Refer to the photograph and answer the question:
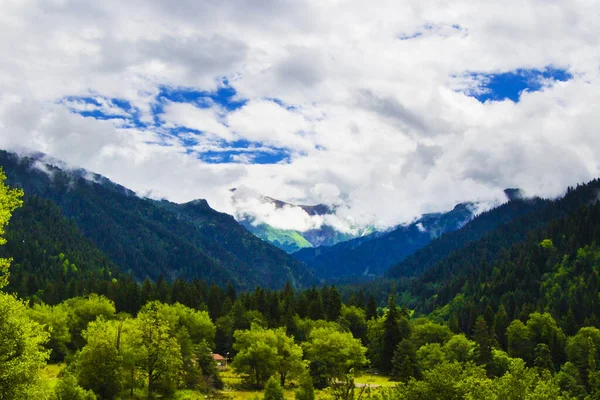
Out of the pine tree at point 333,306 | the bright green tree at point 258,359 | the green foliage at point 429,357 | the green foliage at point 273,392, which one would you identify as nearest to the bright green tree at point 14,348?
the green foliage at point 273,392

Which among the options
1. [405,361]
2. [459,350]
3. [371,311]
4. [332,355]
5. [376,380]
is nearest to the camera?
[332,355]

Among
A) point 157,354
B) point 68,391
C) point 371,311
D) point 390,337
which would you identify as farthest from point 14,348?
point 371,311

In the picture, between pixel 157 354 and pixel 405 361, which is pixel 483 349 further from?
pixel 157 354

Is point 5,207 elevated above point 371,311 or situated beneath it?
elevated above

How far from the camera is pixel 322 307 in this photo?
6196 inches

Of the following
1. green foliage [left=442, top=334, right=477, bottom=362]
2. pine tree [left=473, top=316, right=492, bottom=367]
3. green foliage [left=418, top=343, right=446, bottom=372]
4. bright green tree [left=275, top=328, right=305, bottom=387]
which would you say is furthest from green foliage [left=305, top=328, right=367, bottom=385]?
pine tree [left=473, top=316, right=492, bottom=367]

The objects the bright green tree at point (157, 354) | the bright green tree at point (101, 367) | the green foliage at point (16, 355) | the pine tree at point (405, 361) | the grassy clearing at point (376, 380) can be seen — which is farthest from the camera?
the pine tree at point (405, 361)

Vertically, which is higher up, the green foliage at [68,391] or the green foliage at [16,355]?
the green foliage at [16,355]

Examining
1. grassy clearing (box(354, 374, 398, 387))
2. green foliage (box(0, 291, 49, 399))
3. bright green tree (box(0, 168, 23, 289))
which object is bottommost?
grassy clearing (box(354, 374, 398, 387))

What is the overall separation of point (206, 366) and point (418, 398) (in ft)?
195

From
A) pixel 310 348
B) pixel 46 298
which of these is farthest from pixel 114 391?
pixel 46 298

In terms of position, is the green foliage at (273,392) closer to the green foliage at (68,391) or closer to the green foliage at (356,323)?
the green foliage at (68,391)

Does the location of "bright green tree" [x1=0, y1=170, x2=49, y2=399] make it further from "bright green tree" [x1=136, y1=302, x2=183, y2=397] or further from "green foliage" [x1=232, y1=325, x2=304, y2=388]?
"green foliage" [x1=232, y1=325, x2=304, y2=388]

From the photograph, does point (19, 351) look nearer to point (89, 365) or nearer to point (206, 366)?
point (89, 365)
